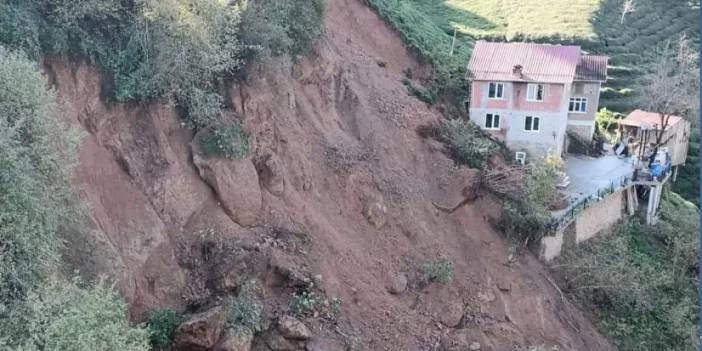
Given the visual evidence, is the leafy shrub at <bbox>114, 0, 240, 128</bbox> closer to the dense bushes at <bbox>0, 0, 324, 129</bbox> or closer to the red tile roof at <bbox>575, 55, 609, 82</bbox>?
the dense bushes at <bbox>0, 0, 324, 129</bbox>

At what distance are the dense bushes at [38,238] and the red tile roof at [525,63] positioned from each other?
20.5 meters

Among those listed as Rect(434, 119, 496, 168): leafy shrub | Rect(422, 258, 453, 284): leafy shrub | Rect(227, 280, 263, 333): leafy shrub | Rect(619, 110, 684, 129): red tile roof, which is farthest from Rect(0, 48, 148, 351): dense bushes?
Rect(619, 110, 684, 129): red tile roof

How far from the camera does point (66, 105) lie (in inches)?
640

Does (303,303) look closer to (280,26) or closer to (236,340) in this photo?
(236,340)

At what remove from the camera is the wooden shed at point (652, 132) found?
129ft

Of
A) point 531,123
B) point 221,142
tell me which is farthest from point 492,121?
point 221,142

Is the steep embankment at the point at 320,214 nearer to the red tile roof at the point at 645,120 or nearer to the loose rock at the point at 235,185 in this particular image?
the loose rock at the point at 235,185

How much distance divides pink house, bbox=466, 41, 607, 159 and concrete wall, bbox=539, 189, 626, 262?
3144 millimetres

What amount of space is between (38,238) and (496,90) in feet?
72.5

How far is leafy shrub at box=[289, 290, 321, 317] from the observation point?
17750 mm

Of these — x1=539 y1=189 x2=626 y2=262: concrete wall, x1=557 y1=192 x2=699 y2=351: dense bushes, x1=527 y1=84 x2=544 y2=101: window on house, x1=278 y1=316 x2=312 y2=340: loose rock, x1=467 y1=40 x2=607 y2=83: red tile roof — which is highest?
x1=467 y1=40 x2=607 y2=83: red tile roof

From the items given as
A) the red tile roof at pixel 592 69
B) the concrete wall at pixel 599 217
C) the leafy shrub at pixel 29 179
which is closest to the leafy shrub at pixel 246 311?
the leafy shrub at pixel 29 179

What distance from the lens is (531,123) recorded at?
30.5 metres

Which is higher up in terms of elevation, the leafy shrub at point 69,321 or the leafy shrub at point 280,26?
the leafy shrub at point 280,26
